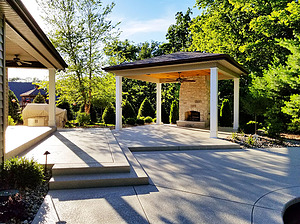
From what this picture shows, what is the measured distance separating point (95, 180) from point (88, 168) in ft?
1.14

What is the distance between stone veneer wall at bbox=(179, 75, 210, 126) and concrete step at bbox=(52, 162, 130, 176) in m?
8.54

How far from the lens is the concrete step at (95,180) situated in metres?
3.74

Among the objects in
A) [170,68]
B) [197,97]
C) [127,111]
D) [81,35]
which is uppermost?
[81,35]

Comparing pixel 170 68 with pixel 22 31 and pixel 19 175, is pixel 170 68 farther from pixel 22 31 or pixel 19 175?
pixel 19 175

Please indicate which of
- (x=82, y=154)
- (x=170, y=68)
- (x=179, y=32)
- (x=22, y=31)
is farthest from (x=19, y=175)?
(x=179, y=32)

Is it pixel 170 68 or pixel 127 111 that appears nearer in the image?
pixel 170 68

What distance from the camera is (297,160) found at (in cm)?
591

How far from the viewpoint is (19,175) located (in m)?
3.34

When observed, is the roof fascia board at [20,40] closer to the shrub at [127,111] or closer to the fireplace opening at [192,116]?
the fireplace opening at [192,116]

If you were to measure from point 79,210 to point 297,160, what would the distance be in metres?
5.62

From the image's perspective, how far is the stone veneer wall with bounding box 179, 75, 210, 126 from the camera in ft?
39.6

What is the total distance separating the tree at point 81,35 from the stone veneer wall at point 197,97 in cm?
543

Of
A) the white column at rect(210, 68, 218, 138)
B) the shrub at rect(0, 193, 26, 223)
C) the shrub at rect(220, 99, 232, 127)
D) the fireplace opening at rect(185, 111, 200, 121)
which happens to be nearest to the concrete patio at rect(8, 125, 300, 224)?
the shrub at rect(0, 193, 26, 223)

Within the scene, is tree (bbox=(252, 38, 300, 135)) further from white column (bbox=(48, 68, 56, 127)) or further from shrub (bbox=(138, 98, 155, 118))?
white column (bbox=(48, 68, 56, 127))
